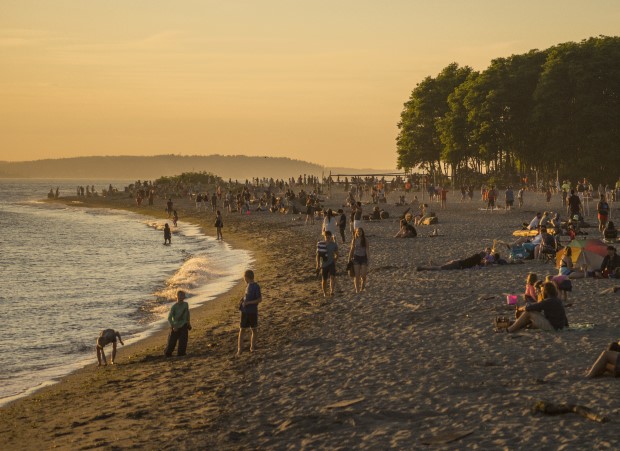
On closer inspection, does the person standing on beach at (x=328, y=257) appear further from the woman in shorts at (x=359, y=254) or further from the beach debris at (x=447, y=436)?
the beach debris at (x=447, y=436)

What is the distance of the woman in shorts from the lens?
69.7 feet

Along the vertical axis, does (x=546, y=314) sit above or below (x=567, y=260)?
below

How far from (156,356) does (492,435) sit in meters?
9.80

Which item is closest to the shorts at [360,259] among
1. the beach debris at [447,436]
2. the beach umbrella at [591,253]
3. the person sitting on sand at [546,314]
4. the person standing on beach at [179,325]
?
the person standing on beach at [179,325]

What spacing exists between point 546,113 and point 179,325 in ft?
206

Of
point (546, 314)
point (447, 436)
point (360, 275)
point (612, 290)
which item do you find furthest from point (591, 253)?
point (447, 436)

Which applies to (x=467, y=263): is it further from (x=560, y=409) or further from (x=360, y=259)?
(x=560, y=409)

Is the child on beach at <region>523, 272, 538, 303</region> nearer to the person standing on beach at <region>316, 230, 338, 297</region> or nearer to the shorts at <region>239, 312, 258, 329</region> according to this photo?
the person standing on beach at <region>316, 230, 338, 297</region>

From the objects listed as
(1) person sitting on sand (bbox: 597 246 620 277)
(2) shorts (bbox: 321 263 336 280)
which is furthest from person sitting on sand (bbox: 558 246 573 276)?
(2) shorts (bbox: 321 263 336 280)

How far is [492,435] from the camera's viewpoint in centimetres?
1031

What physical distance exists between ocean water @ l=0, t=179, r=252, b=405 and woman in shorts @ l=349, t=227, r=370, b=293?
19.4ft

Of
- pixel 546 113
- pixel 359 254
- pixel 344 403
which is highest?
pixel 546 113

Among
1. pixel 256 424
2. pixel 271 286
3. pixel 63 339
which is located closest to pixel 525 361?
pixel 256 424

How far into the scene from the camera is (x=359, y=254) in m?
21.8
